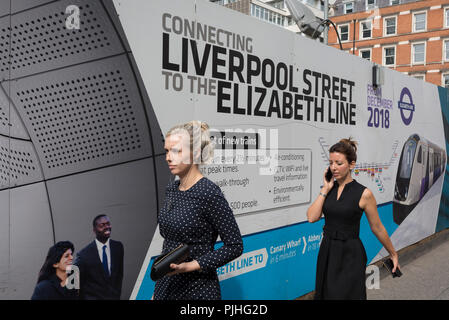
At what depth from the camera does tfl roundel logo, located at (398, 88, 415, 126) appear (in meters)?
6.19

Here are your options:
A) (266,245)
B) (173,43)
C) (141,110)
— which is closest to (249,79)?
(173,43)

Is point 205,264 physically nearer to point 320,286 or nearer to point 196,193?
point 196,193

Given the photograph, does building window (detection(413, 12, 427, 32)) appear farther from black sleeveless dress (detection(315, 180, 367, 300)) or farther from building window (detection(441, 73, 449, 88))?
black sleeveless dress (detection(315, 180, 367, 300))

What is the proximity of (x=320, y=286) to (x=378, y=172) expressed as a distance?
2.96m

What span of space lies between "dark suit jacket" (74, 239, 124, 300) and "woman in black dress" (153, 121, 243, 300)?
62 cm

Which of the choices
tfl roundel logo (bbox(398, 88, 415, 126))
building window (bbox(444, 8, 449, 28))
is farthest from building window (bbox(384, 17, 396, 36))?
tfl roundel logo (bbox(398, 88, 415, 126))

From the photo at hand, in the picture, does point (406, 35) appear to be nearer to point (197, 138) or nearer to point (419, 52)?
point (419, 52)

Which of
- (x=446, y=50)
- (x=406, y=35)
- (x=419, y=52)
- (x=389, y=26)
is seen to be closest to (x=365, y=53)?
(x=389, y=26)

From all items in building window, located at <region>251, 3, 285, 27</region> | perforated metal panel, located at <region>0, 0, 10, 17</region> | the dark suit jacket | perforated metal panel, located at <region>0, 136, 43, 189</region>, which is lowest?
the dark suit jacket

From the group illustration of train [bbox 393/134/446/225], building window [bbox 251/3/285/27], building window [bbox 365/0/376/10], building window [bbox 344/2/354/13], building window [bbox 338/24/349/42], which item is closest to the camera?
illustration of train [bbox 393/134/446/225]

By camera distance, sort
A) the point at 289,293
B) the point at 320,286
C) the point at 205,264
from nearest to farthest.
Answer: the point at 205,264, the point at 320,286, the point at 289,293

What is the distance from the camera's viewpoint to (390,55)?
45094 mm

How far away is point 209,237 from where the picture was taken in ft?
6.75

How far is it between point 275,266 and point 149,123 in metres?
2.01
